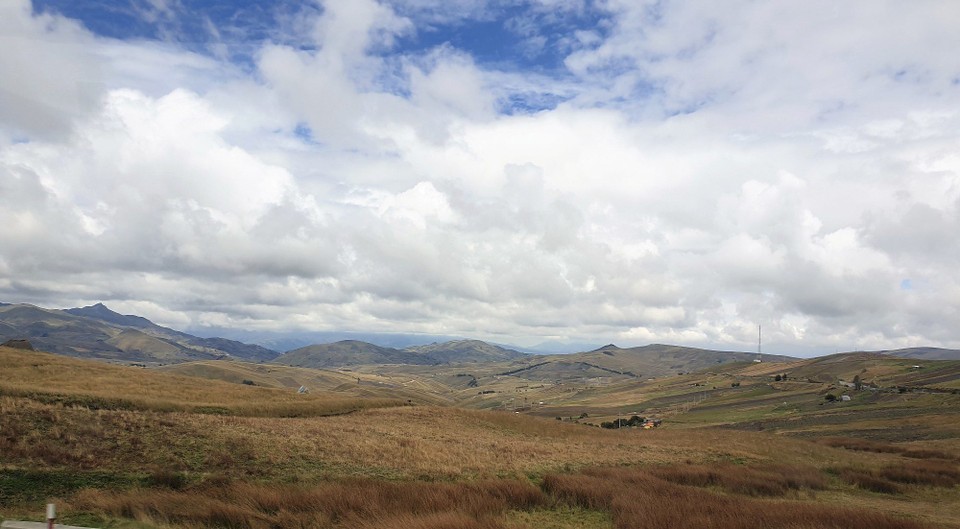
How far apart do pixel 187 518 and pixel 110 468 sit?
7.80 m

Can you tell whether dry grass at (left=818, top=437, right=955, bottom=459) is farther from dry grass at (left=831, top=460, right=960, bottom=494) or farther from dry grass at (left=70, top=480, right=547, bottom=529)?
dry grass at (left=70, top=480, right=547, bottom=529)

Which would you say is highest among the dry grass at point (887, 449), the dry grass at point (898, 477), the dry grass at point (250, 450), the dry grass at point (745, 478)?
the dry grass at point (250, 450)

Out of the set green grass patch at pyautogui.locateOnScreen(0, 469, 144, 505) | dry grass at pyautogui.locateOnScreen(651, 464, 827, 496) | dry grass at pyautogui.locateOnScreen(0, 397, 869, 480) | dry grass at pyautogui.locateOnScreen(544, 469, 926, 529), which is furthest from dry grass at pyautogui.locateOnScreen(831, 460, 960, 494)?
green grass patch at pyautogui.locateOnScreen(0, 469, 144, 505)

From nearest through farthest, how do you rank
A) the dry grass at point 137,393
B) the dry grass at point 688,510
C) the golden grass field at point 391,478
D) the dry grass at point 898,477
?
the dry grass at point 688,510
the golden grass field at point 391,478
the dry grass at point 898,477
the dry grass at point 137,393

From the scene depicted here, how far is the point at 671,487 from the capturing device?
20.7m

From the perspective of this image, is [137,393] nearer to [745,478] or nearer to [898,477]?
[745,478]

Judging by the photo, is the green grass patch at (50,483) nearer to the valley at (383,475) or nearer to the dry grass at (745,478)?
the valley at (383,475)

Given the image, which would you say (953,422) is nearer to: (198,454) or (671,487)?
(671,487)

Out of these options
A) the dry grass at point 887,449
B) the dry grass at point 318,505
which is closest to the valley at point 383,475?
the dry grass at point 318,505

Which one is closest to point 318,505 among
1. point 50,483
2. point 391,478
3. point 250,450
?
point 391,478

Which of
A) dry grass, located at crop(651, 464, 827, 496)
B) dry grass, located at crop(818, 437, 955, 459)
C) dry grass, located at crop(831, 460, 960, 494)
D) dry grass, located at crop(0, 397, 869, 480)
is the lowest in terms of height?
dry grass, located at crop(818, 437, 955, 459)

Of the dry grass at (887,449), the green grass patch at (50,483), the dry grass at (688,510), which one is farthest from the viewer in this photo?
the dry grass at (887,449)

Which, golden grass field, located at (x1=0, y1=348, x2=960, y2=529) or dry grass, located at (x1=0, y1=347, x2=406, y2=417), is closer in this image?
golden grass field, located at (x1=0, y1=348, x2=960, y2=529)

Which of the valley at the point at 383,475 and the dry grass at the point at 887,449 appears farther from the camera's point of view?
the dry grass at the point at 887,449
